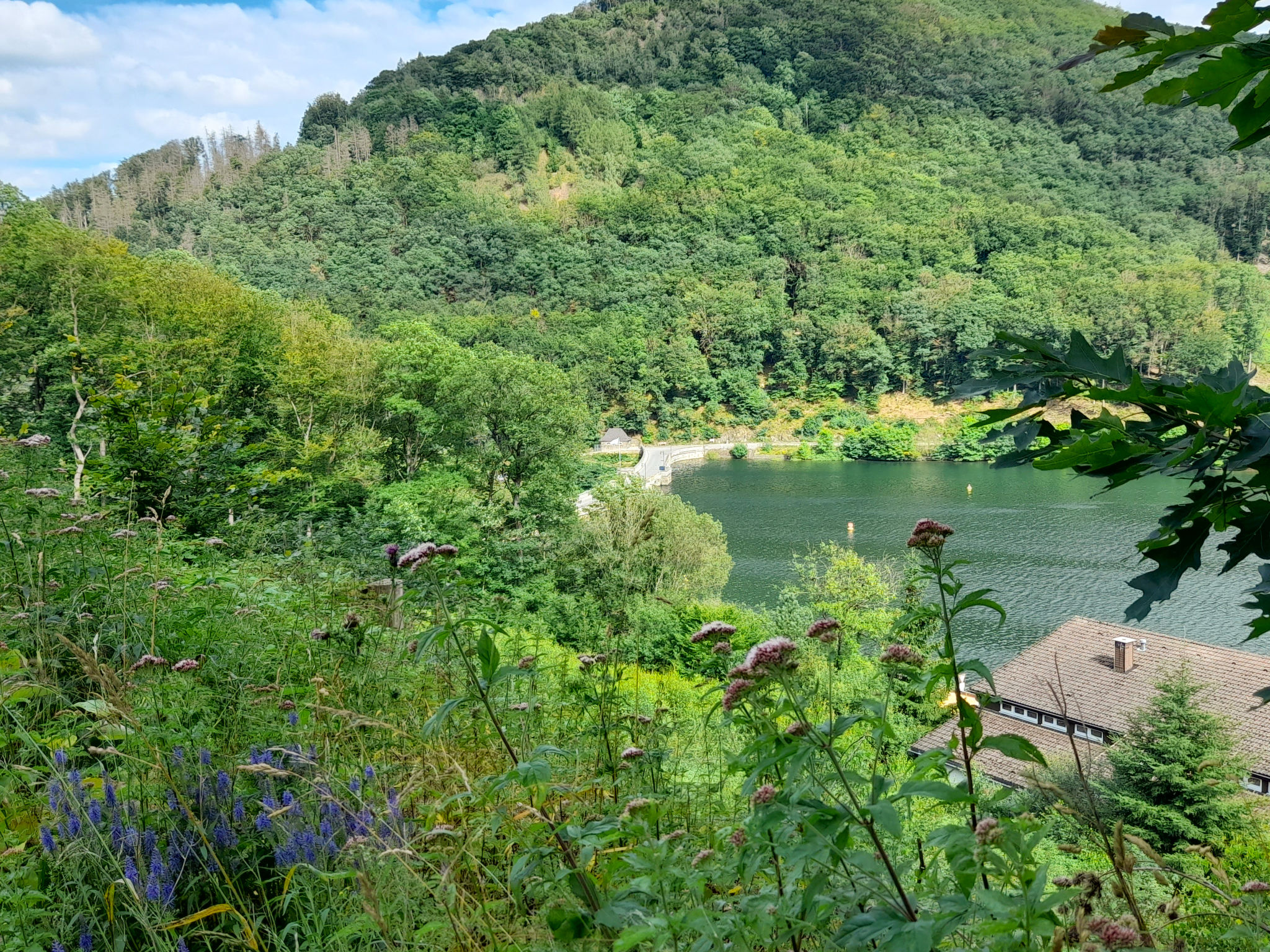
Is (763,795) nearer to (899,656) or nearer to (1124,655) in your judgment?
(899,656)

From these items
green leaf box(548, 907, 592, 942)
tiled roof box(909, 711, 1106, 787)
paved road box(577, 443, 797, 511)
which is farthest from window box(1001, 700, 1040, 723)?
paved road box(577, 443, 797, 511)

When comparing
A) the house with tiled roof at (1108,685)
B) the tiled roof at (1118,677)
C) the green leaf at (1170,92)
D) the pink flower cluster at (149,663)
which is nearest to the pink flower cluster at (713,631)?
the green leaf at (1170,92)

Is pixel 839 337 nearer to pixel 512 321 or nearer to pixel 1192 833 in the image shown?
pixel 512 321

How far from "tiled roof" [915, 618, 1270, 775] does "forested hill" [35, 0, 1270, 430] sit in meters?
30.1

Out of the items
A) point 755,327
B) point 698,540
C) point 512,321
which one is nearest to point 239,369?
point 698,540

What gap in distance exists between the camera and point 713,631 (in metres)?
1.41

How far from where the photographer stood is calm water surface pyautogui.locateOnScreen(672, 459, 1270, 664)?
888 inches

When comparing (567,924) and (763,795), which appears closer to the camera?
(567,924)

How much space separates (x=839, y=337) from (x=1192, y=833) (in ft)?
186

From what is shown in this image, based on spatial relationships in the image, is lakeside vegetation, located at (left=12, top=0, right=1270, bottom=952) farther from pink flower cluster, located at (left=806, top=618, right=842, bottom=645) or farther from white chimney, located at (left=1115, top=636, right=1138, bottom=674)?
white chimney, located at (left=1115, top=636, right=1138, bottom=674)

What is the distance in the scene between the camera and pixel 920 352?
62906 mm

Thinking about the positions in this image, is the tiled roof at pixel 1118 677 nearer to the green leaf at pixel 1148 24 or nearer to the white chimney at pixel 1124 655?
the white chimney at pixel 1124 655

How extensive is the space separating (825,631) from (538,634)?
241cm

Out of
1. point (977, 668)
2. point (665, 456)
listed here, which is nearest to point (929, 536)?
point (977, 668)
